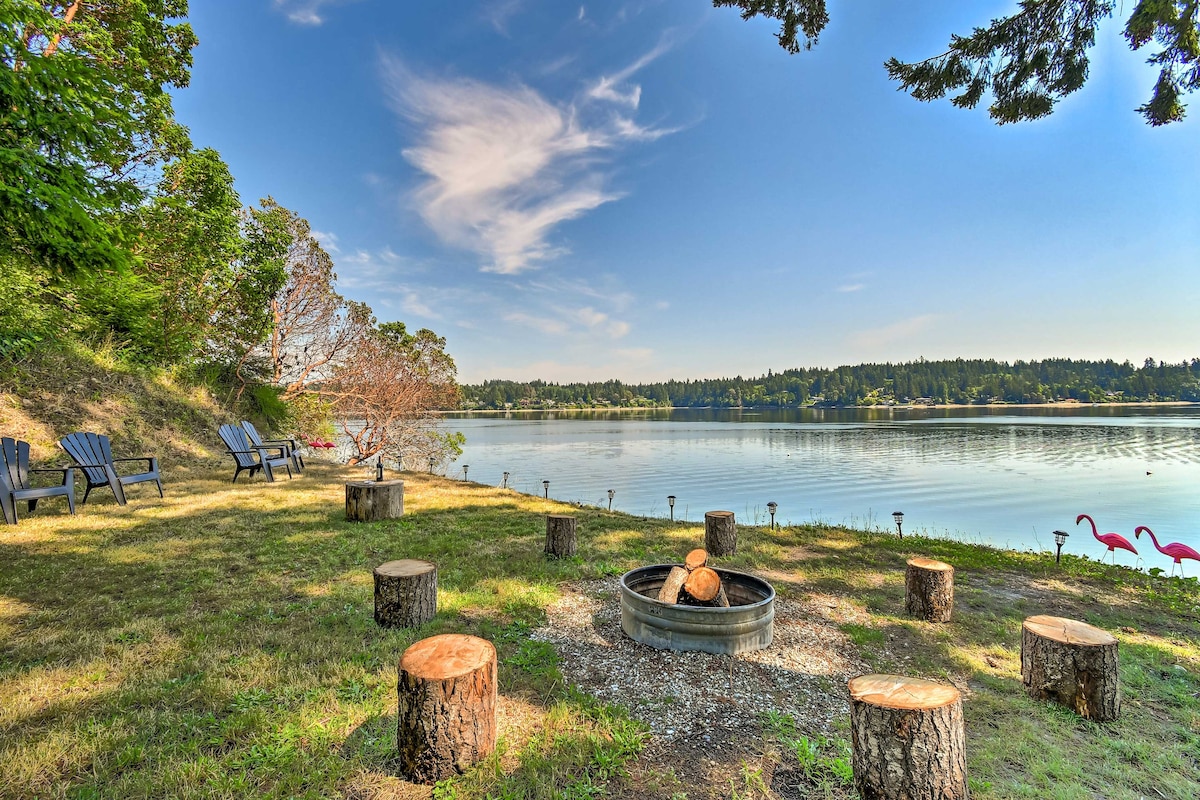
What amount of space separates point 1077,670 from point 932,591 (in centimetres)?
146

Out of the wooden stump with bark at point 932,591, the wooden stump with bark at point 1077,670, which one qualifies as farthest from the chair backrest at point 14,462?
the wooden stump with bark at point 1077,670

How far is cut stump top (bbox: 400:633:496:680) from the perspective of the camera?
2262 millimetres

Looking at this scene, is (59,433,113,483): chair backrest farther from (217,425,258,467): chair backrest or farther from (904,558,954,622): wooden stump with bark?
(904,558,954,622): wooden stump with bark

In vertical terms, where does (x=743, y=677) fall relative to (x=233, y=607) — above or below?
below

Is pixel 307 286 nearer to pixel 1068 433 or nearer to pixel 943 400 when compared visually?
pixel 1068 433

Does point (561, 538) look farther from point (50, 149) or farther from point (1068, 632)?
point (50, 149)

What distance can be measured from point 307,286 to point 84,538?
529 inches

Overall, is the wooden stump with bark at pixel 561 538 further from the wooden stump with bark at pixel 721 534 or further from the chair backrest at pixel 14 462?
the chair backrest at pixel 14 462

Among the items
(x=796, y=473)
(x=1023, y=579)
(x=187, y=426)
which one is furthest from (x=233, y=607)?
(x=796, y=473)

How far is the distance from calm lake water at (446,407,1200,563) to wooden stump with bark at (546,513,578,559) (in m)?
6.39

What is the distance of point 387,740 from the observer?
248cm

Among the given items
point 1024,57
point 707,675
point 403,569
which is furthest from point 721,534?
point 1024,57

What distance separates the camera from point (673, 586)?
4.06m

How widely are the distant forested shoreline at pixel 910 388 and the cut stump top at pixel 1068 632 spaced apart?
7489 cm
